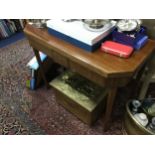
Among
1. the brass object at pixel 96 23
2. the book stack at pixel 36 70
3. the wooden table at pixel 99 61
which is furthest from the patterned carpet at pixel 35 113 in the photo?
the brass object at pixel 96 23

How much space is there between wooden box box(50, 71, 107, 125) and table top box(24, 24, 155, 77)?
38 cm

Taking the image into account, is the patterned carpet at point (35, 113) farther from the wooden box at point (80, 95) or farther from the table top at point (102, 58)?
the table top at point (102, 58)

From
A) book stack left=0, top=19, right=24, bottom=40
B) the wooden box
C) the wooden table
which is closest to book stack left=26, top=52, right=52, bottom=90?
the wooden box

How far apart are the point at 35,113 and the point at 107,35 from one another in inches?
36.8

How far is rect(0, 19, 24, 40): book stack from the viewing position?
2.41 metres

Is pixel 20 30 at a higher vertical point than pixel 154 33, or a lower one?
lower

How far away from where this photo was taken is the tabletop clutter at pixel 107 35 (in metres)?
1.00

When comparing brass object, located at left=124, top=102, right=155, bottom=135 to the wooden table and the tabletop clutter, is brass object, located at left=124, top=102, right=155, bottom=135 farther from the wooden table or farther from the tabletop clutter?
the tabletop clutter

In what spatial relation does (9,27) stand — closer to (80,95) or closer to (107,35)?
(80,95)
